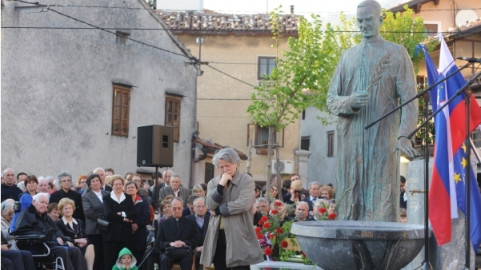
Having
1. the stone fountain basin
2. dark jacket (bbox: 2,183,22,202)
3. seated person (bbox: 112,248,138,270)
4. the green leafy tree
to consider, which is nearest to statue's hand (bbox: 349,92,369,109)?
the stone fountain basin

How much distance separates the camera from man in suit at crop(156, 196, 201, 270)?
50.5 feet

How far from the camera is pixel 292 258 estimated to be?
12016mm

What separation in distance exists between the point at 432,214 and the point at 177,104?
28671 millimetres

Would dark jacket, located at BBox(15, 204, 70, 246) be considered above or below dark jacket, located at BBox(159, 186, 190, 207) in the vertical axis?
below

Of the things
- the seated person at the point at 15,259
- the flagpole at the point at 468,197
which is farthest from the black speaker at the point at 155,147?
the flagpole at the point at 468,197

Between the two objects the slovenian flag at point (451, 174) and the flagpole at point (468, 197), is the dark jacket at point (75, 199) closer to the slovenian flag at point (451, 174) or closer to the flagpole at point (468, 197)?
the slovenian flag at point (451, 174)

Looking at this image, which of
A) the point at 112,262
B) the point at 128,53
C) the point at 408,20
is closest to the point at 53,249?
the point at 112,262

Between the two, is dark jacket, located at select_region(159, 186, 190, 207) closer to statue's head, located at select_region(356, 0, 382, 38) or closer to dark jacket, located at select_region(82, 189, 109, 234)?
dark jacket, located at select_region(82, 189, 109, 234)

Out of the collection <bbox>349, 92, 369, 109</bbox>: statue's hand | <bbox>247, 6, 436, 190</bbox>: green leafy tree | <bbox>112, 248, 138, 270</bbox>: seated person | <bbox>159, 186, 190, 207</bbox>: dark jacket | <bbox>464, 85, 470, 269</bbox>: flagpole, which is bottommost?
<bbox>112, 248, 138, 270</bbox>: seated person

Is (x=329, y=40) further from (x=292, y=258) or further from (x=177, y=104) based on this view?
(x=292, y=258)

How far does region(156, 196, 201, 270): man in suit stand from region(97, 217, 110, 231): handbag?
93 centimetres

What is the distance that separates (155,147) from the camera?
20141mm

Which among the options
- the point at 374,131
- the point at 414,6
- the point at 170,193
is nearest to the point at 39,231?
the point at 170,193

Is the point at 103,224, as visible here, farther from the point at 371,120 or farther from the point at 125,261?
the point at 371,120
